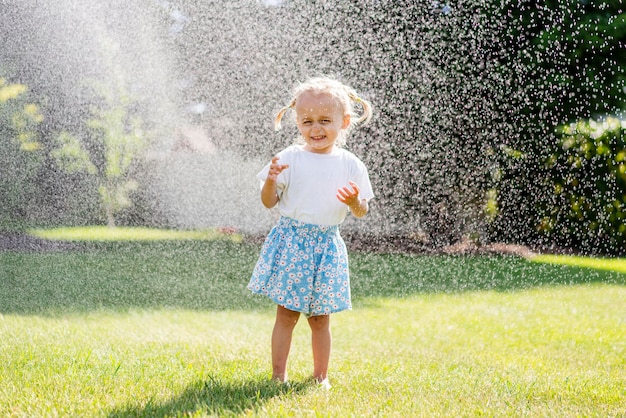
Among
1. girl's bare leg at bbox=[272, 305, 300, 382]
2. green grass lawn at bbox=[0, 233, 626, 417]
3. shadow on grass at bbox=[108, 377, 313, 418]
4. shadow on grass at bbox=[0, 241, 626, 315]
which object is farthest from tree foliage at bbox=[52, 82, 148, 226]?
shadow on grass at bbox=[108, 377, 313, 418]

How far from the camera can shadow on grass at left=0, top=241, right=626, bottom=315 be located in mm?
5996

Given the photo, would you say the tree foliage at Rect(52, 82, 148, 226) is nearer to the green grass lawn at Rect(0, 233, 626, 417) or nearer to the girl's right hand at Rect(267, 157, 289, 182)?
the green grass lawn at Rect(0, 233, 626, 417)

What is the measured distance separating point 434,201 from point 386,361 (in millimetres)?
6931

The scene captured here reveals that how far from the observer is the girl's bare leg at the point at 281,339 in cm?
302

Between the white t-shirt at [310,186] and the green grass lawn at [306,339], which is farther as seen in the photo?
the white t-shirt at [310,186]

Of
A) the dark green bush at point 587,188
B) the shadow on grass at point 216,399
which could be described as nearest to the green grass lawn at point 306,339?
the shadow on grass at point 216,399

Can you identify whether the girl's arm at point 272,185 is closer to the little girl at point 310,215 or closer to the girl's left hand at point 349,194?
the little girl at point 310,215

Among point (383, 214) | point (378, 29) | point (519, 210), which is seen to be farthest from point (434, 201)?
point (378, 29)

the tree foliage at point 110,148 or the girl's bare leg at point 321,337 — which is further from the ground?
the tree foliage at point 110,148

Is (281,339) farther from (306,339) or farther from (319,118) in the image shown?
(306,339)

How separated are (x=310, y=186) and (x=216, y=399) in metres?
0.92

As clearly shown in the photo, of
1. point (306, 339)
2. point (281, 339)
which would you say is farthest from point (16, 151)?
point (281, 339)

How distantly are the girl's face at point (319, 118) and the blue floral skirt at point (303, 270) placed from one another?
1.15 feet

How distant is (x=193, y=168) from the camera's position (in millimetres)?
15406
